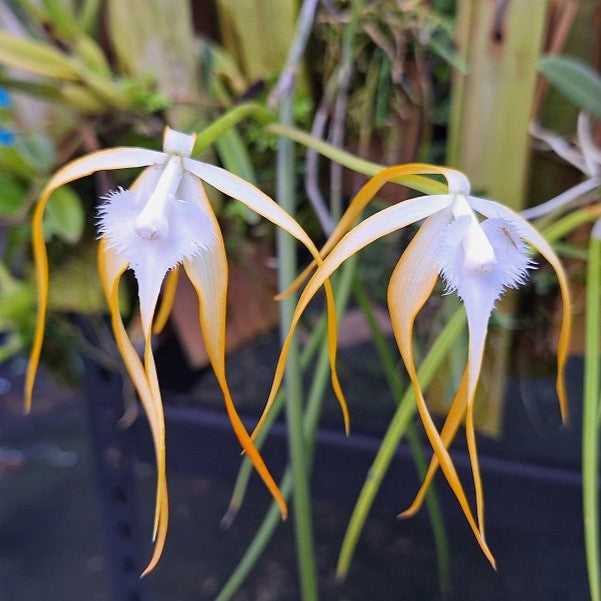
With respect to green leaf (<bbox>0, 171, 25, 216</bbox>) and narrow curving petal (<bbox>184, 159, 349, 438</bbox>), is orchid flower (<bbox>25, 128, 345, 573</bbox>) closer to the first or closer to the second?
narrow curving petal (<bbox>184, 159, 349, 438</bbox>)

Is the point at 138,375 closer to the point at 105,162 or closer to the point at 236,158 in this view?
the point at 105,162

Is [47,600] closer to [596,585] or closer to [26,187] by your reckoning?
[26,187]

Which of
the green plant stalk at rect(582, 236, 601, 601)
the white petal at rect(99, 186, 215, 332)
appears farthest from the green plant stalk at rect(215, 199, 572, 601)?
the white petal at rect(99, 186, 215, 332)

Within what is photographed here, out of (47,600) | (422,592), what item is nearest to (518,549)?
(422,592)

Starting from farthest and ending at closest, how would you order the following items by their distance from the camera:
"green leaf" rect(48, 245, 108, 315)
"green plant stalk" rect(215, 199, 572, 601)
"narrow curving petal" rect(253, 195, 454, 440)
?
1. "green leaf" rect(48, 245, 108, 315)
2. "green plant stalk" rect(215, 199, 572, 601)
3. "narrow curving petal" rect(253, 195, 454, 440)

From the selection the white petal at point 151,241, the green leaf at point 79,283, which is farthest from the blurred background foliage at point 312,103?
the white petal at point 151,241

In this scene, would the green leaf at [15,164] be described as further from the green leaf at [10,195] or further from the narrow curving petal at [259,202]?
the narrow curving petal at [259,202]

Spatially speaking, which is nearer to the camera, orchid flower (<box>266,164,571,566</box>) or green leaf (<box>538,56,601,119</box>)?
orchid flower (<box>266,164,571,566</box>)
